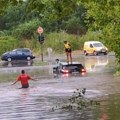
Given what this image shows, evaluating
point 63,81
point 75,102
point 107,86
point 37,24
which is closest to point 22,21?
point 37,24

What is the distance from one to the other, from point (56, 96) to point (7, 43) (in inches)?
1727

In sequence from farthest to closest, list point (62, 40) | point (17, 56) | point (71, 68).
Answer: point (62, 40), point (17, 56), point (71, 68)

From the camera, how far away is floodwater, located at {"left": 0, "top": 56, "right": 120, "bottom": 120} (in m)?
19.5

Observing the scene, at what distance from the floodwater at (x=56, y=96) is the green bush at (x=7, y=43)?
26.4m

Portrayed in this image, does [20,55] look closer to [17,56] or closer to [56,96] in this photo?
[17,56]

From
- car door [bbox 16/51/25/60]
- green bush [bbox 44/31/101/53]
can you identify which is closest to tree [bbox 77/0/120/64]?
car door [bbox 16/51/25/60]

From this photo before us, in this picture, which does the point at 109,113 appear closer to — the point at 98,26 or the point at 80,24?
the point at 98,26

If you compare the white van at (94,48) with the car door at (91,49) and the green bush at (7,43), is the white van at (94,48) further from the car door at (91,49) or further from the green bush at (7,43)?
the green bush at (7,43)

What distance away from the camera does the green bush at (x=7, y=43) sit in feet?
224

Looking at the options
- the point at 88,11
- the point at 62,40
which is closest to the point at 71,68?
the point at 88,11

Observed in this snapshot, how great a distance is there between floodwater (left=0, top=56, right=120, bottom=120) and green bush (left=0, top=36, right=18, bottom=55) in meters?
26.4

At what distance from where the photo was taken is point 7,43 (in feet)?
227

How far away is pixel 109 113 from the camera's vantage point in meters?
19.2

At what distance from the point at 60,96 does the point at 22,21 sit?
176ft
